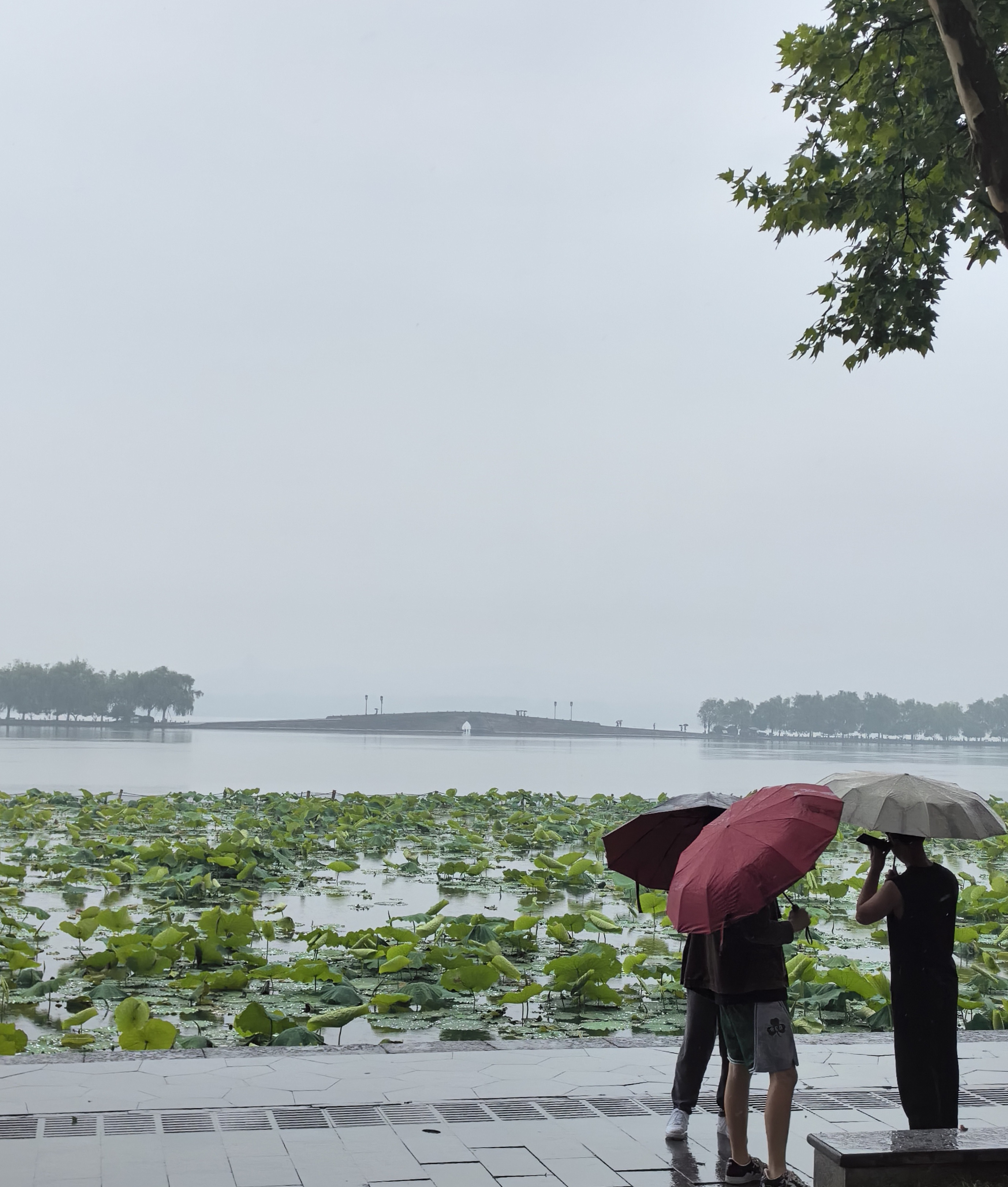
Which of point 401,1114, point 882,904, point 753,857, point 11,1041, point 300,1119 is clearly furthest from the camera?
point 11,1041

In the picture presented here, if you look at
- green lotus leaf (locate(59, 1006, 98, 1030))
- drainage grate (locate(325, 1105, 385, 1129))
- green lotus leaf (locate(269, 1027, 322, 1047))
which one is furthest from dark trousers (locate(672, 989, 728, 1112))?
green lotus leaf (locate(59, 1006, 98, 1030))

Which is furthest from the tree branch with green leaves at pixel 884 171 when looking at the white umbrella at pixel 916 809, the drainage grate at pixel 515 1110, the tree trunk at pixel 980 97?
the drainage grate at pixel 515 1110

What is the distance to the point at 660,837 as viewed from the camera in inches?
182

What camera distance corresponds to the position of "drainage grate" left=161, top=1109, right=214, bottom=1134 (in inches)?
177

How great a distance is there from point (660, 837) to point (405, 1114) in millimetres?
1594

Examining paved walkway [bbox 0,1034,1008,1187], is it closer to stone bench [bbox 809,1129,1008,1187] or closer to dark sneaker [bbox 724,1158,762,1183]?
dark sneaker [bbox 724,1158,762,1183]

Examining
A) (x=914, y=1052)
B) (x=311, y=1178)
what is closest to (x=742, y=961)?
(x=914, y=1052)

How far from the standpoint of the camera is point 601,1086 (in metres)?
5.30

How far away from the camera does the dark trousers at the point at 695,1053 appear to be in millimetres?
4469

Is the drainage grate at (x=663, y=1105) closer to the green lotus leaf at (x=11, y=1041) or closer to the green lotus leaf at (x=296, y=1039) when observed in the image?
the green lotus leaf at (x=296, y=1039)

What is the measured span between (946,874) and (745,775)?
54.4 meters

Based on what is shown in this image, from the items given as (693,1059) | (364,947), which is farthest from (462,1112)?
(364,947)

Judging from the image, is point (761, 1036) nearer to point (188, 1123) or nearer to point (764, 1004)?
point (764, 1004)

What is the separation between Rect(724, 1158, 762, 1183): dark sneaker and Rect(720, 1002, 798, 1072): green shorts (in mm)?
373
